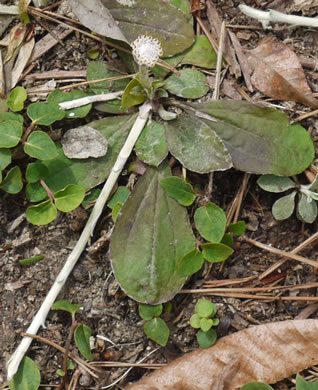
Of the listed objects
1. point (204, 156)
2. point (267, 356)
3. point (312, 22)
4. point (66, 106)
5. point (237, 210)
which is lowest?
point (267, 356)

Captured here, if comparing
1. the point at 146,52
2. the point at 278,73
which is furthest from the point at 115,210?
the point at 278,73

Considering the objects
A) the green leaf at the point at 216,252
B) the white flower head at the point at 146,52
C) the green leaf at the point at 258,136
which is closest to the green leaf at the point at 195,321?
the green leaf at the point at 216,252

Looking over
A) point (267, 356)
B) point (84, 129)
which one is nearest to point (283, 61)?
point (84, 129)

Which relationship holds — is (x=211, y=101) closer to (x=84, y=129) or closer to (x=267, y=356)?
(x=84, y=129)

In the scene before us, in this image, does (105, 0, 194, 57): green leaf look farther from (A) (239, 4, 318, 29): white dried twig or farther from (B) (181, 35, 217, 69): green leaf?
(A) (239, 4, 318, 29): white dried twig

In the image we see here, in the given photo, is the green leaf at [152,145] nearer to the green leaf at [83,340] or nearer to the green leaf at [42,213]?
the green leaf at [42,213]

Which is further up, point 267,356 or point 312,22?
point 312,22
